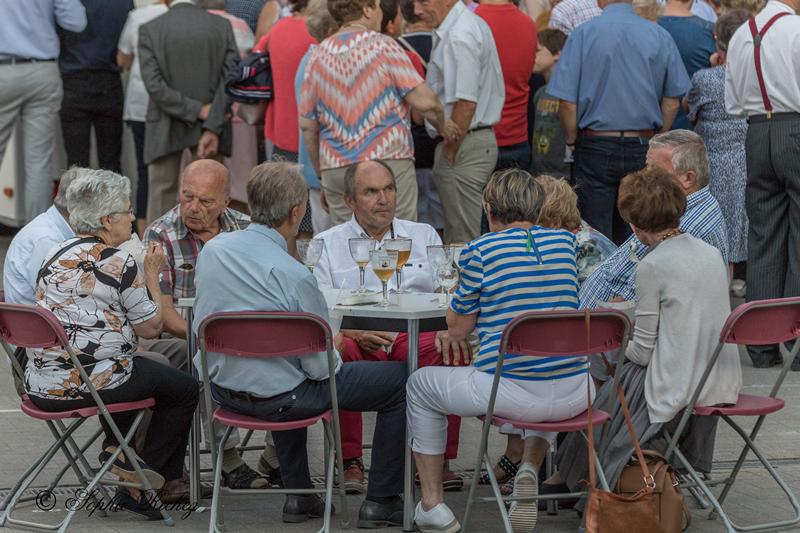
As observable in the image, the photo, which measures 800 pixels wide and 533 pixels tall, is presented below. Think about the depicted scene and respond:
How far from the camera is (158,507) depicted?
564 centimetres

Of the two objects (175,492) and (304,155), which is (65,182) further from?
(304,155)

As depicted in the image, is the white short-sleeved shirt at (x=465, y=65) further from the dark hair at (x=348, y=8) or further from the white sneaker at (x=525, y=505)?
the white sneaker at (x=525, y=505)

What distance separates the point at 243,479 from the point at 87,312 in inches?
43.2

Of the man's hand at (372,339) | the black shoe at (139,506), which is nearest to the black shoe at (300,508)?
the black shoe at (139,506)

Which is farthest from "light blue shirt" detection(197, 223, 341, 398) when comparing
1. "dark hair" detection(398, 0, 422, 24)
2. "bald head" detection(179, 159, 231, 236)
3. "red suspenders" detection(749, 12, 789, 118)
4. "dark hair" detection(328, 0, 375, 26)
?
"dark hair" detection(398, 0, 422, 24)

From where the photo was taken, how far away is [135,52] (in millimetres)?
10406

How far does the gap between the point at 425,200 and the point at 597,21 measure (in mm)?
1541

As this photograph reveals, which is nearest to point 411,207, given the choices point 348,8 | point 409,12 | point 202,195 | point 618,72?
point 348,8

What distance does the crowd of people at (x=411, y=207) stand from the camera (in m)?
5.27

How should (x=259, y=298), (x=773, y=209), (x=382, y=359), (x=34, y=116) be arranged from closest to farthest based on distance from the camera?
(x=259, y=298)
(x=382, y=359)
(x=773, y=209)
(x=34, y=116)

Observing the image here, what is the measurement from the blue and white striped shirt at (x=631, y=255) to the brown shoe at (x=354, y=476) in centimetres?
114

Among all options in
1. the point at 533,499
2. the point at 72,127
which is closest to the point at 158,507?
the point at 533,499

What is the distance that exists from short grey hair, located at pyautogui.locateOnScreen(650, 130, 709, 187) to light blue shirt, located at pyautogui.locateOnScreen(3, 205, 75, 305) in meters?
2.55

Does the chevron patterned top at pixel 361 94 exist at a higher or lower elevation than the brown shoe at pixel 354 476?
higher
